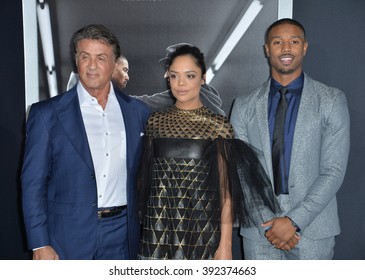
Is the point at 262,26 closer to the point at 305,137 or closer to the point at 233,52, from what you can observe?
the point at 233,52

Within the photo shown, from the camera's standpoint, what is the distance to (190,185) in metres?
2.35

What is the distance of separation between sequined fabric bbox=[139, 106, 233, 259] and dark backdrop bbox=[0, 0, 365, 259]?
1321 mm

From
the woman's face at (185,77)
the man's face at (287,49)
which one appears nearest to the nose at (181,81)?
the woman's face at (185,77)

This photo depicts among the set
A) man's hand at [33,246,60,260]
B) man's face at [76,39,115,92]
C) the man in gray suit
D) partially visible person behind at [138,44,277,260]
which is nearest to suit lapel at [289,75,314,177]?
the man in gray suit

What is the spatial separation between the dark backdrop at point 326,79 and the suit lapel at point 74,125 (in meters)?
1.29

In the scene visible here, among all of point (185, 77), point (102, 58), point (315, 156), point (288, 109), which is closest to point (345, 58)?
point (288, 109)

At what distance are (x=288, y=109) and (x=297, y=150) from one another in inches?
10.3

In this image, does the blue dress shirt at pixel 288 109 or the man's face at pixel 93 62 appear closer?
the man's face at pixel 93 62

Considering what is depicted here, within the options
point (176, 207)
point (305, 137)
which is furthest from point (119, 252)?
point (305, 137)

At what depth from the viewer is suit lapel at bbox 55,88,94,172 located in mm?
2336

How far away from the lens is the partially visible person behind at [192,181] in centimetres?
235

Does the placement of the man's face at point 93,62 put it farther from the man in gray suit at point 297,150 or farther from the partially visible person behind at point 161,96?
the partially visible person behind at point 161,96

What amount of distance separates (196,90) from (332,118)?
0.80m

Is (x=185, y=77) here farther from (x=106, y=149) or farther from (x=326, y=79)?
(x=326, y=79)
